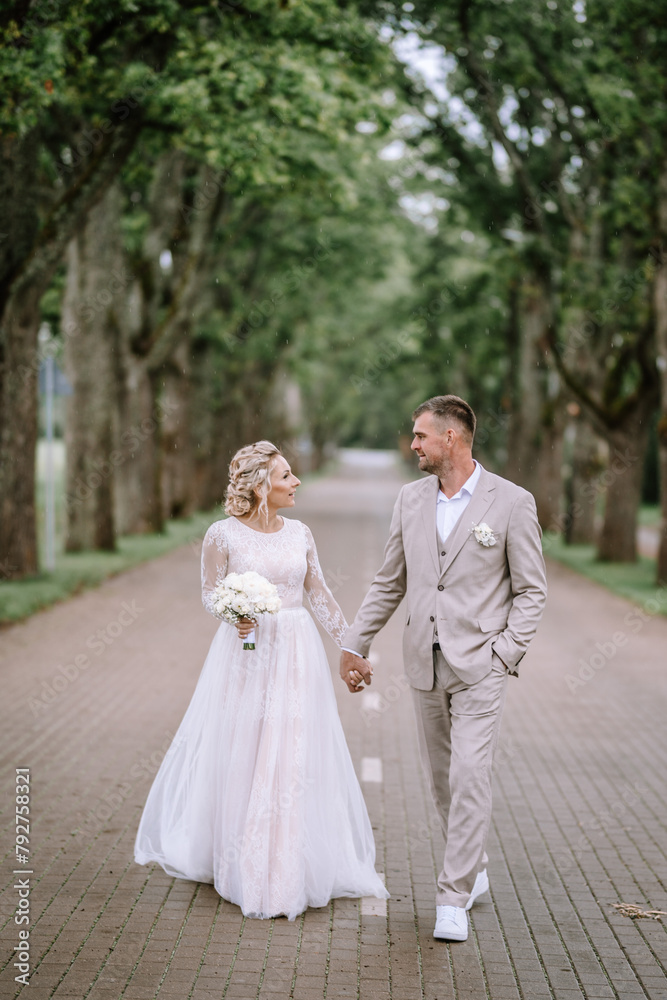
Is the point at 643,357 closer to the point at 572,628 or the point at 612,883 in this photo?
the point at 572,628

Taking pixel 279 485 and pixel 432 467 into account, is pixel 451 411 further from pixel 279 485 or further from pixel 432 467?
pixel 279 485

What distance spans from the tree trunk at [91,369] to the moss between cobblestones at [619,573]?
8579 mm

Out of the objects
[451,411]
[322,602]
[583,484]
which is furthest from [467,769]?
[583,484]

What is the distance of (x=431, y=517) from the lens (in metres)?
5.16

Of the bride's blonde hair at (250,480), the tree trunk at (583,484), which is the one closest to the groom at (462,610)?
the bride's blonde hair at (250,480)

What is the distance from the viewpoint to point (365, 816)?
5566mm

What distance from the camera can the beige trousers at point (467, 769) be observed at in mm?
4953

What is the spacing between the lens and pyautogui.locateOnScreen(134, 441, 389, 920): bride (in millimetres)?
5289

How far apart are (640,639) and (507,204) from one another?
38.8 feet

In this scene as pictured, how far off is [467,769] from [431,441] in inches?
Result: 56.8

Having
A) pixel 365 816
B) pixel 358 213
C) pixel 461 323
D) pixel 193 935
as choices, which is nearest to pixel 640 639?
pixel 365 816

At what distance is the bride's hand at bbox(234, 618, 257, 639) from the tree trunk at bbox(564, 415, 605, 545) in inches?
825

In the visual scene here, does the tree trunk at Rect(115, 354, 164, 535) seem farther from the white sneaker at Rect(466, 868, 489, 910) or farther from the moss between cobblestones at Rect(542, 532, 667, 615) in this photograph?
the white sneaker at Rect(466, 868, 489, 910)

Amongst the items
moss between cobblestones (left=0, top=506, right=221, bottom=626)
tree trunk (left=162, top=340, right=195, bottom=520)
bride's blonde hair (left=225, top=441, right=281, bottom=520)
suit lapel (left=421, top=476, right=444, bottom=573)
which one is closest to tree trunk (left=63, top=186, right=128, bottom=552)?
moss between cobblestones (left=0, top=506, right=221, bottom=626)
